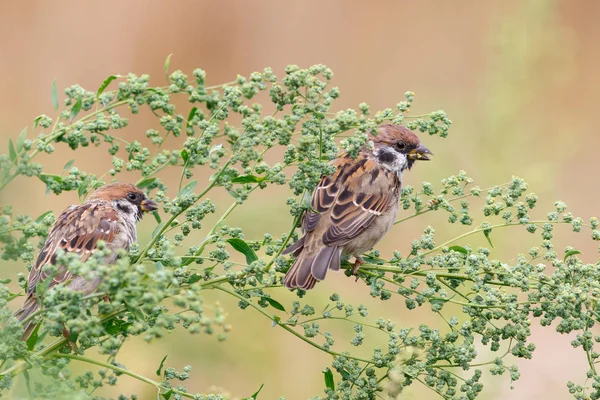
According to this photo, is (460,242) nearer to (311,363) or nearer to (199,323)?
(311,363)

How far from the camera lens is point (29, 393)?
1642 mm

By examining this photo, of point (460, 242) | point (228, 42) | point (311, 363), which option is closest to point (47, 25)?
point (228, 42)

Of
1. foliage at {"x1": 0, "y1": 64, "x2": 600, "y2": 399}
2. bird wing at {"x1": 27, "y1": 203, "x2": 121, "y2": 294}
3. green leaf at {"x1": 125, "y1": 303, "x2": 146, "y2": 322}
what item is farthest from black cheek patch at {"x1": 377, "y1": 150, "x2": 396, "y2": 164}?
green leaf at {"x1": 125, "y1": 303, "x2": 146, "y2": 322}

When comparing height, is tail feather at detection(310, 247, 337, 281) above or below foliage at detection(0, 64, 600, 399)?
above

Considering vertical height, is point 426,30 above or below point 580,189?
above

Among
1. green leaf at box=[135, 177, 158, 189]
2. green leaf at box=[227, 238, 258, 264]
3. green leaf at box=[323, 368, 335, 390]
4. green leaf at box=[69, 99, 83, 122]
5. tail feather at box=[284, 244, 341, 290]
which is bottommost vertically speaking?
green leaf at box=[323, 368, 335, 390]

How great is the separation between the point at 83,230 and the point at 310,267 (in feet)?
3.96

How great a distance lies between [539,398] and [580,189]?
128 inches

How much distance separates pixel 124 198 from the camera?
410 cm

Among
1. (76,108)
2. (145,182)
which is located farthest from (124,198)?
(76,108)

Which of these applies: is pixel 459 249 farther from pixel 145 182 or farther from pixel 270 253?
pixel 145 182

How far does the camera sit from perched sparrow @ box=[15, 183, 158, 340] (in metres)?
3.65

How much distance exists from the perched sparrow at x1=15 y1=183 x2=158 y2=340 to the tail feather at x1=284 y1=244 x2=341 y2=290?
0.80 m

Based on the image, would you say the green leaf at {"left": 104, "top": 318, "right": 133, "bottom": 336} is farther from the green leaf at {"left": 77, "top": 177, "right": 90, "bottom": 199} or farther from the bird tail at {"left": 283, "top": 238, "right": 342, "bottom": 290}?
the bird tail at {"left": 283, "top": 238, "right": 342, "bottom": 290}
